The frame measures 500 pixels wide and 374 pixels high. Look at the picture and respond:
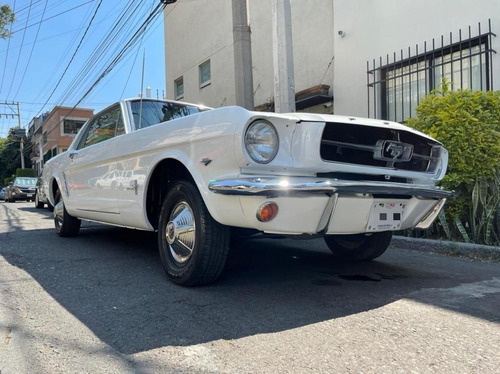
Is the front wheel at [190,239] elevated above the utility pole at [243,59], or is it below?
below

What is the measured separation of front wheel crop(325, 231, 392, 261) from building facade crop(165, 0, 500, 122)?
3074 millimetres

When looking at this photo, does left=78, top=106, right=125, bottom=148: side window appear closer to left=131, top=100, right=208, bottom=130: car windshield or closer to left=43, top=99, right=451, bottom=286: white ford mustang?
left=131, top=100, right=208, bottom=130: car windshield

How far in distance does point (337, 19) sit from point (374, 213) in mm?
7195

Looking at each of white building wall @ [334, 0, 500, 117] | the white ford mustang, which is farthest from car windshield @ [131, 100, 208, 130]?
white building wall @ [334, 0, 500, 117]

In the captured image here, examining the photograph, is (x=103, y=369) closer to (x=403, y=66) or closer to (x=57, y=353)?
(x=57, y=353)

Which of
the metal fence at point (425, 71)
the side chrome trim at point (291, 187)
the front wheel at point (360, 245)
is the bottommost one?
the front wheel at point (360, 245)

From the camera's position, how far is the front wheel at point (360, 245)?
14.3 feet

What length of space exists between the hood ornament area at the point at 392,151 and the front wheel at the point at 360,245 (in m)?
0.96

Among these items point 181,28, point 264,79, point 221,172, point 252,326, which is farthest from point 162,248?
point 181,28

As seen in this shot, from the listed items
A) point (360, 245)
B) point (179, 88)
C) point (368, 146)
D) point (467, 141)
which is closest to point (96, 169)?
point (360, 245)

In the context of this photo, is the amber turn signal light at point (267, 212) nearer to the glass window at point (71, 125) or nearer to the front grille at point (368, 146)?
the front grille at point (368, 146)

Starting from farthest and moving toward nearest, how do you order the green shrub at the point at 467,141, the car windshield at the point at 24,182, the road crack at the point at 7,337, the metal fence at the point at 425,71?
1. the car windshield at the point at 24,182
2. the metal fence at the point at 425,71
3. the green shrub at the point at 467,141
4. the road crack at the point at 7,337

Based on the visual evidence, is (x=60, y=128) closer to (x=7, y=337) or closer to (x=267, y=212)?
(x=7, y=337)

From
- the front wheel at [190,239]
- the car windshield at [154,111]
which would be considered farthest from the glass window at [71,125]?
the front wheel at [190,239]
